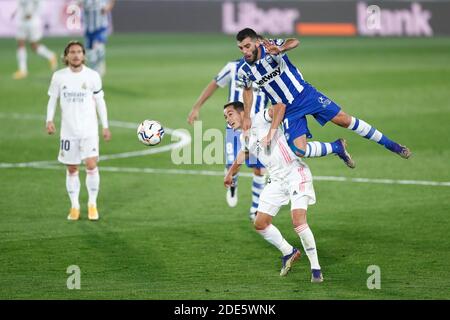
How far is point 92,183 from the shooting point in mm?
13891

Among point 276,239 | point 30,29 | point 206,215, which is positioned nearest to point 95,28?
point 30,29

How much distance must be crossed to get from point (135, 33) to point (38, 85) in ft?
55.8

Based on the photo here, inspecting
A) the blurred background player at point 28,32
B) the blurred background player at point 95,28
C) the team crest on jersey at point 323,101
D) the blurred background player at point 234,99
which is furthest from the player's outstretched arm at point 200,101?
A: the blurred background player at point 28,32

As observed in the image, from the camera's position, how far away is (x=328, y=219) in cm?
1385

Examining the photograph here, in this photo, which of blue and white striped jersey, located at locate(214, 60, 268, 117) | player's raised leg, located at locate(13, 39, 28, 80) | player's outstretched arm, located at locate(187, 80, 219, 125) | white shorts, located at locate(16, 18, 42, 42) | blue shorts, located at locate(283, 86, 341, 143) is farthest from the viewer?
white shorts, located at locate(16, 18, 42, 42)

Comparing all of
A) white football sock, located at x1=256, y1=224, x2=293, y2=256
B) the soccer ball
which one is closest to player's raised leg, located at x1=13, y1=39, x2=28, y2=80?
the soccer ball

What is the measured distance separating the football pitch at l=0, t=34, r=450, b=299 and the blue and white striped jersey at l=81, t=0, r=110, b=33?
189 cm

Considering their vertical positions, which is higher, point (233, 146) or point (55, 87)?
point (55, 87)

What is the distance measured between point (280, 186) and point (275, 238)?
1.95 ft

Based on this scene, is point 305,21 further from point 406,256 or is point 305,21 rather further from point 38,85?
point 406,256

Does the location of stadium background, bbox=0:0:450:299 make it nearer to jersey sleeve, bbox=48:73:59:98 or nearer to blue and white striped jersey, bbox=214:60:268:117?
blue and white striped jersey, bbox=214:60:268:117

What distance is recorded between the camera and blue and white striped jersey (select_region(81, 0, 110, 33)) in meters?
27.6

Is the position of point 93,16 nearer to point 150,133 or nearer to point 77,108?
point 77,108

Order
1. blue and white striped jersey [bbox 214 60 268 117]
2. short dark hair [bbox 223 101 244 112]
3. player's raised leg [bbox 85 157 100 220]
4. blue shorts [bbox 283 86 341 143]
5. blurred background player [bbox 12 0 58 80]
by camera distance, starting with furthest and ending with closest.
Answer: blurred background player [bbox 12 0 58 80]
player's raised leg [bbox 85 157 100 220]
blue and white striped jersey [bbox 214 60 268 117]
blue shorts [bbox 283 86 341 143]
short dark hair [bbox 223 101 244 112]
